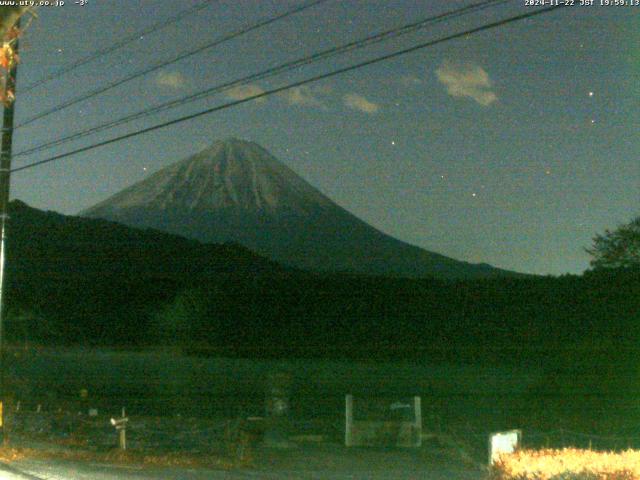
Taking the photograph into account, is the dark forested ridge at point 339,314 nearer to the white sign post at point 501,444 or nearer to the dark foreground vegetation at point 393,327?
the dark foreground vegetation at point 393,327

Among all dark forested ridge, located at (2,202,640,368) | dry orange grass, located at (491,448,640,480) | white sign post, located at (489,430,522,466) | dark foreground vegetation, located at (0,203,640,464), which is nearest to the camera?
dry orange grass, located at (491,448,640,480)

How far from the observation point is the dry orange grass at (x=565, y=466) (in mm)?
9641

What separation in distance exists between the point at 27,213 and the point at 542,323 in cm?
8993

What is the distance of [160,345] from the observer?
6550cm

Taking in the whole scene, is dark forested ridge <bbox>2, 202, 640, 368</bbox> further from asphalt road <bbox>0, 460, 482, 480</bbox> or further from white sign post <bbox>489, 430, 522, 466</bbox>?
white sign post <bbox>489, 430, 522, 466</bbox>

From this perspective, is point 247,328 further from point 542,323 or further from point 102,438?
point 102,438

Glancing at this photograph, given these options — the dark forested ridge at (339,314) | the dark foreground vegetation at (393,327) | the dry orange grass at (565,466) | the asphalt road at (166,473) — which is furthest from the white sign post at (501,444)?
the dark forested ridge at (339,314)

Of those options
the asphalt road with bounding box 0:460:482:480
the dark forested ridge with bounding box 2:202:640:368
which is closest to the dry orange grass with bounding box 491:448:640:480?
the asphalt road with bounding box 0:460:482:480

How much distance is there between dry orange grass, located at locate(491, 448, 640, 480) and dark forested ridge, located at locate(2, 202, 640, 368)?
113 ft

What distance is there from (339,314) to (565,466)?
203 ft

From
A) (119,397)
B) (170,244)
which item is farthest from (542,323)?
(170,244)

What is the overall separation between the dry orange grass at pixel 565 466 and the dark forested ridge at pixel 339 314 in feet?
113

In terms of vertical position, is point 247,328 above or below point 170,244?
below

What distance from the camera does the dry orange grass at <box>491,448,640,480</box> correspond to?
31.6ft
